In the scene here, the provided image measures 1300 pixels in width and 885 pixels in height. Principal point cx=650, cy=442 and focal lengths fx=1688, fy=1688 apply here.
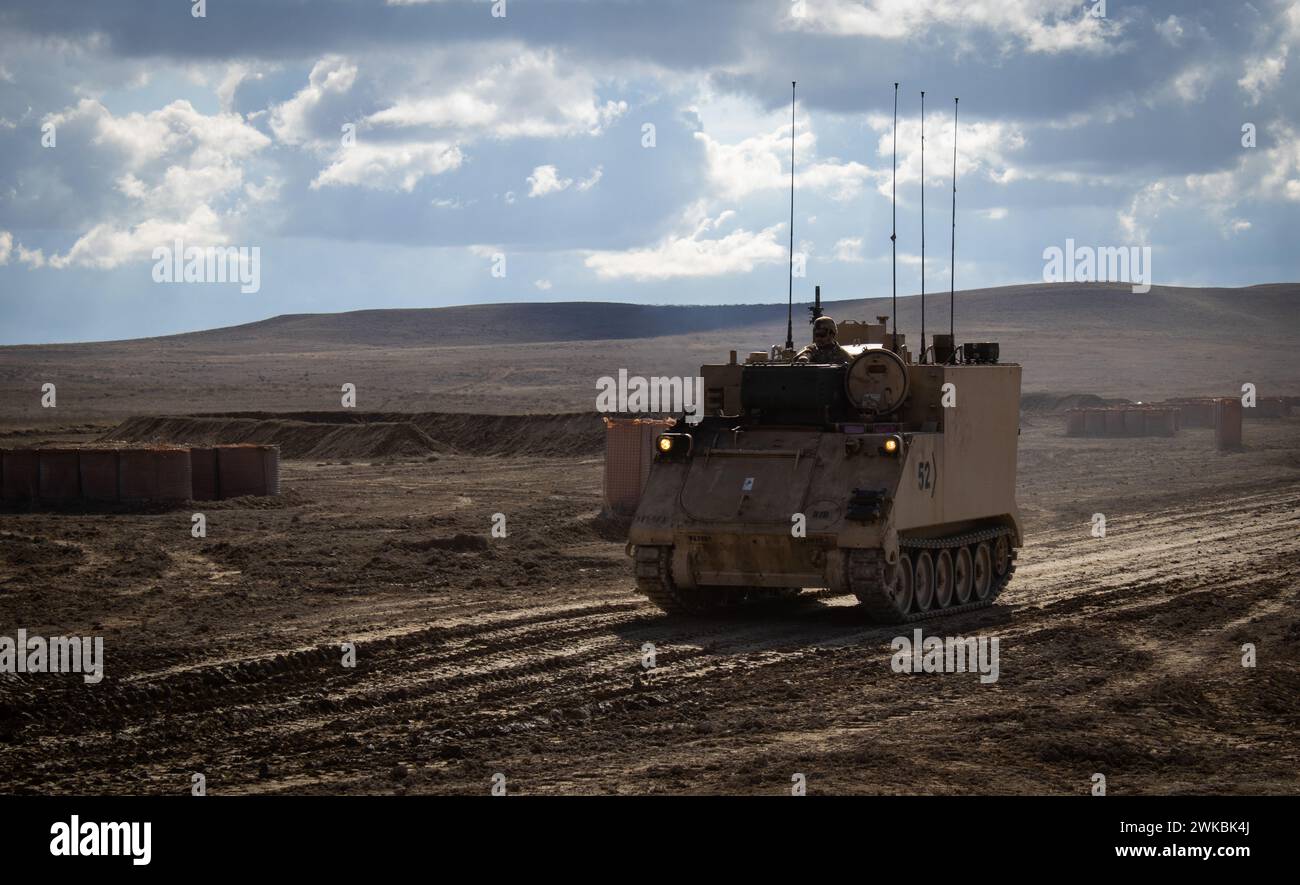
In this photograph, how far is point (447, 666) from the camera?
566 inches

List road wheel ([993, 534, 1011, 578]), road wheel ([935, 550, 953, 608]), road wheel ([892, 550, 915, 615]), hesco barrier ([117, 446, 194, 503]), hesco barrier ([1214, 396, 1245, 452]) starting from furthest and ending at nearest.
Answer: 1. hesco barrier ([1214, 396, 1245, 452])
2. hesco barrier ([117, 446, 194, 503])
3. road wheel ([993, 534, 1011, 578])
4. road wheel ([935, 550, 953, 608])
5. road wheel ([892, 550, 915, 615])

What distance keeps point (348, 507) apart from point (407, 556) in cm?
793

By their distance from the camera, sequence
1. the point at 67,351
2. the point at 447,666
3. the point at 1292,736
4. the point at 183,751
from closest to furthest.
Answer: the point at 183,751 → the point at 1292,736 → the point at 447,666 → the point at 67,351

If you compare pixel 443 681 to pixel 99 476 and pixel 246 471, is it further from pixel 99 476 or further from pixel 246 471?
pixel 246 471

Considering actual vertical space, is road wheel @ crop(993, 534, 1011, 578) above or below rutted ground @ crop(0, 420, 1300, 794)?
above

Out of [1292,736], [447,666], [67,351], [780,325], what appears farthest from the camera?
[780,325]

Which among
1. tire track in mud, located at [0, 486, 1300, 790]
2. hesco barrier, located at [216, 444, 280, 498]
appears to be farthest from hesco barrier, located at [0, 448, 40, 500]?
tire track in mud, located at [0, 486, 1300, 790]

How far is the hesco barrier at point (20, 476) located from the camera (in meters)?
29.4

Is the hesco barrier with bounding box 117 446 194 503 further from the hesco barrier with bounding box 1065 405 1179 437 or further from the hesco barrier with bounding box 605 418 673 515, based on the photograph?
the hesco barrier with bounding box 1065 405 1179 437

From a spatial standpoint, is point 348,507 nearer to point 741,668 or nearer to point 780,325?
point 741,668

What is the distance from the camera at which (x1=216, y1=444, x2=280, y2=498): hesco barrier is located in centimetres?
3066

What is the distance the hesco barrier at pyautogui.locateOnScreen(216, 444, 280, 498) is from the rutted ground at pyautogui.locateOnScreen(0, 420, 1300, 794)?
455cm

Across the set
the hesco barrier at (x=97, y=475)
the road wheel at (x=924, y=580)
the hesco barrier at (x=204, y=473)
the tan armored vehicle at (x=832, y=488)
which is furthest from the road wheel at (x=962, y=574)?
the hesco barrier at (x=204, y=473)
